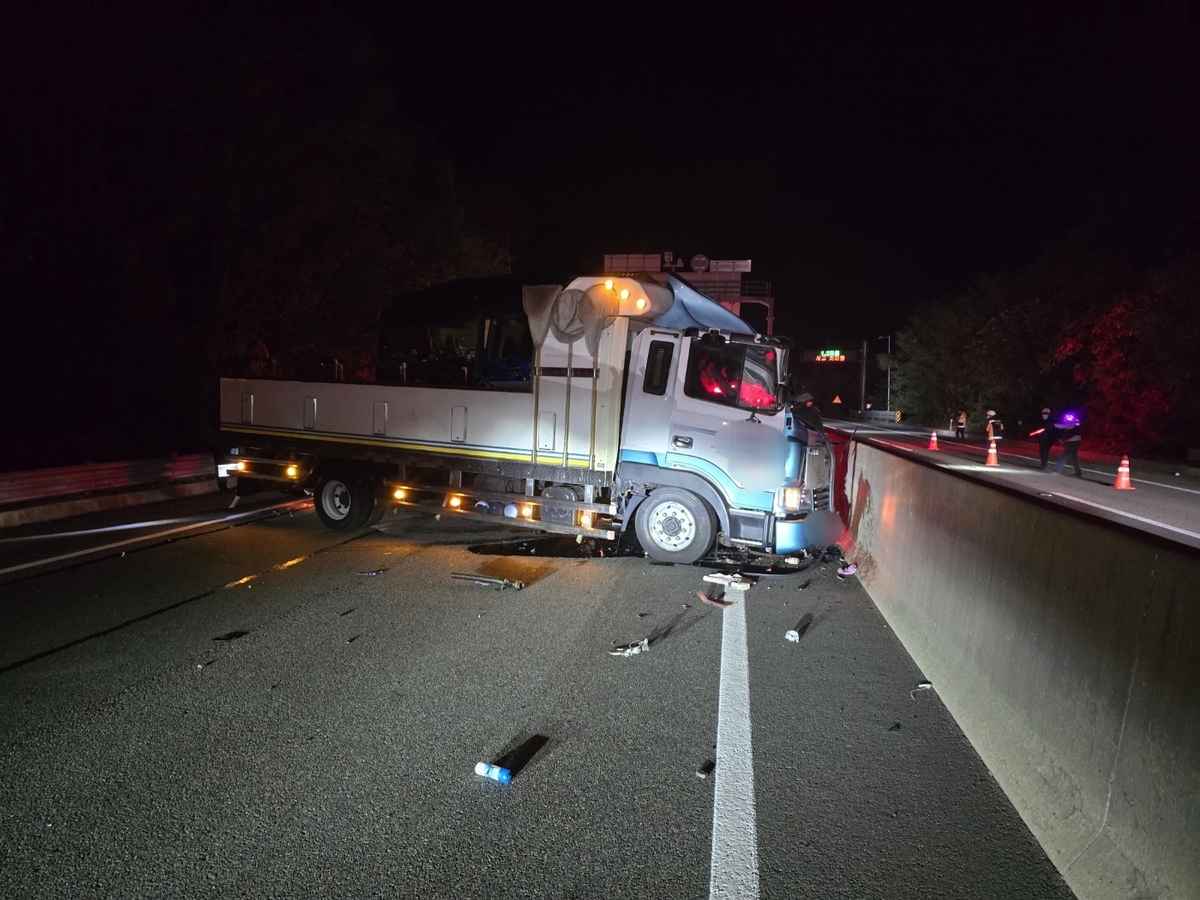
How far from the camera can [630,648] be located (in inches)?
231

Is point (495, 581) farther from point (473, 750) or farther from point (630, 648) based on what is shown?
point (473, 750)

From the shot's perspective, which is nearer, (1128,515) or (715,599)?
(715,599)

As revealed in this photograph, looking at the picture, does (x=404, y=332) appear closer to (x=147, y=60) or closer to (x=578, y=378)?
(x=578, y=378)

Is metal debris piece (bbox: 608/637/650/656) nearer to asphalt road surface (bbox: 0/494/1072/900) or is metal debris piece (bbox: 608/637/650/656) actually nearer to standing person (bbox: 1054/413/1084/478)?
asphalt road surface (bbox: 0/494/1072/900)

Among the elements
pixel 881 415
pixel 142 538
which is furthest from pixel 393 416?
pixel 881 415

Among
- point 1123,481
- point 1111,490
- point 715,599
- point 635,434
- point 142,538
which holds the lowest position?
point 142,538

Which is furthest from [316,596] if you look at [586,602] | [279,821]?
[279,821]

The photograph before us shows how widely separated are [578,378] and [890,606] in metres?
3.93

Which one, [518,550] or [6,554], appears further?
[518,550]

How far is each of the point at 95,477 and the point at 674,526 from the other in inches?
410

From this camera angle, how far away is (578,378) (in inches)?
337

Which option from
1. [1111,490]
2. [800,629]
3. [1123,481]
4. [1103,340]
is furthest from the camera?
[1103,340]

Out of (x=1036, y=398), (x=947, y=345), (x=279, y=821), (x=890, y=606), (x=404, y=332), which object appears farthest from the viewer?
(x=947, y=345)

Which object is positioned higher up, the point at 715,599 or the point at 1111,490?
the point at 1111,490
